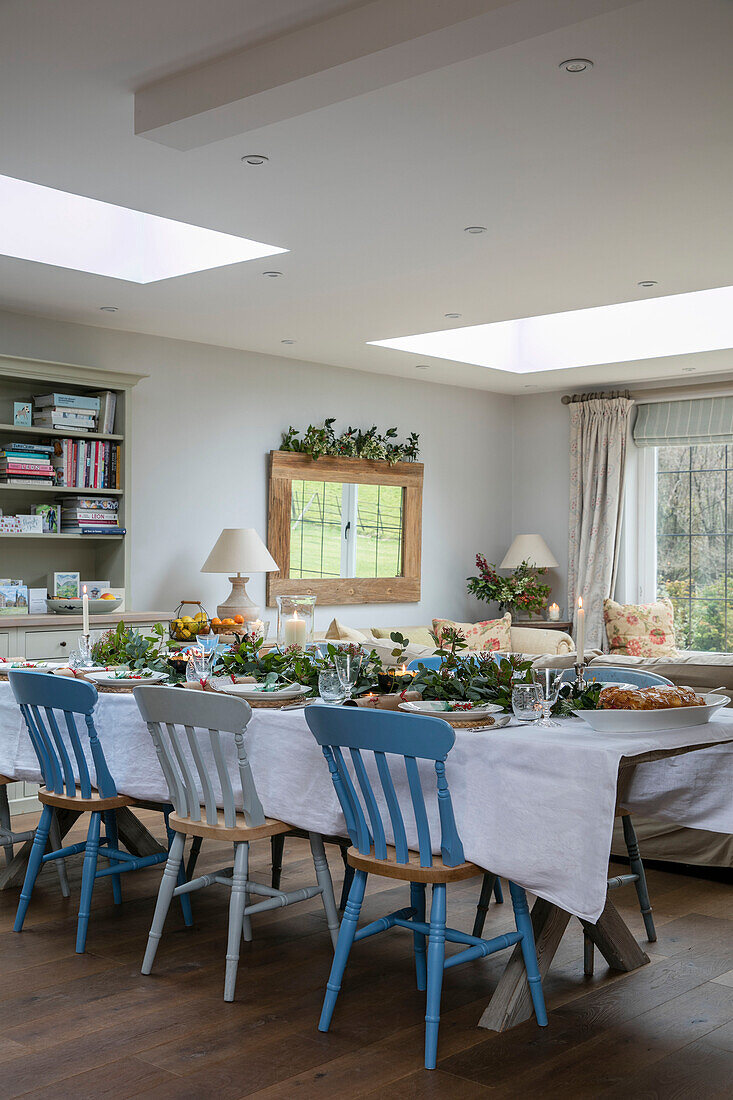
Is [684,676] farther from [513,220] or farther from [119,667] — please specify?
[119,667]

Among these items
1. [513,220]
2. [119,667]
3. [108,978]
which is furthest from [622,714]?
[513,220]

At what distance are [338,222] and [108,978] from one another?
2.85m

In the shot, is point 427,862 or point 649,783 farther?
point 649,783

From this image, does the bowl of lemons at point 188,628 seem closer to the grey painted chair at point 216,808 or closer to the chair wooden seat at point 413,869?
the grey painted chair at point 216,808

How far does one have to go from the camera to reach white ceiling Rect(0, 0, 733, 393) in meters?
2.83

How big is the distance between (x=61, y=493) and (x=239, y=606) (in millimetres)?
1214

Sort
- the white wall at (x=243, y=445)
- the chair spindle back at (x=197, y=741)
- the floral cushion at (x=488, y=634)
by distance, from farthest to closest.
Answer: the floral cushion at (x=488, y=634) < the white wall at (x=243, y=445) < the chair spindle back at (x=197, y=741)

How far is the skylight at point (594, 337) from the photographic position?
7.04 meters

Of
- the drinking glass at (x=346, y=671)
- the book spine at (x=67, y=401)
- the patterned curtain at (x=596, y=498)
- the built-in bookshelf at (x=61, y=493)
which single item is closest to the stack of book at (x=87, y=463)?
the built-in bookshelf at (x=61, y=493)

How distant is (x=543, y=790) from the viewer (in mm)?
2646

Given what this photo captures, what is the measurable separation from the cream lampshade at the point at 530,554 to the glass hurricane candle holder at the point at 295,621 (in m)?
4.54

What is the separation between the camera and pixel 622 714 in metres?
2.76

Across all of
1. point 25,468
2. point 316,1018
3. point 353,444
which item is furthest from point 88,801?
point 353,444

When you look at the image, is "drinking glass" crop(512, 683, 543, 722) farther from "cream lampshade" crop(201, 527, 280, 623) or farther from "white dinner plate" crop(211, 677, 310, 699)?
"cream lampshade" crop(201, 527, 280, 623)
